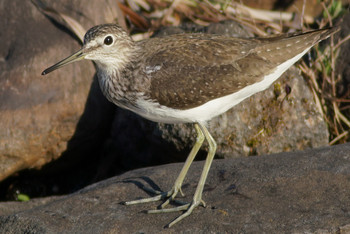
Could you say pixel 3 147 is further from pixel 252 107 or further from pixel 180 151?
pixel 252 107

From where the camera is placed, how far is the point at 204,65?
18.9ft

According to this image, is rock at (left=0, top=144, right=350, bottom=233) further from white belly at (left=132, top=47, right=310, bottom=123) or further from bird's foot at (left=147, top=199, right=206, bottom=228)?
white belly at (left=132, top=47, right=310, bottom=123)

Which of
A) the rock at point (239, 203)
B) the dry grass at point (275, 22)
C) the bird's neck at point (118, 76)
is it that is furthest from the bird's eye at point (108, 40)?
the dry grass at point (275, 22)

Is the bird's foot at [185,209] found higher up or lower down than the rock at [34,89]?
lower down

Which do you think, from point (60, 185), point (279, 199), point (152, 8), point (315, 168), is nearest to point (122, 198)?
point (279, 199)

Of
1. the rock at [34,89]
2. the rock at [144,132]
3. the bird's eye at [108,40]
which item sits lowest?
the rock at [144,132]

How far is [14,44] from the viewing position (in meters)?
7.55

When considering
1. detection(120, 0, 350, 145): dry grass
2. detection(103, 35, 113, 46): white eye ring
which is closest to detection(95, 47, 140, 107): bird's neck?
detection(103, 35, 113, 46): white eye ring

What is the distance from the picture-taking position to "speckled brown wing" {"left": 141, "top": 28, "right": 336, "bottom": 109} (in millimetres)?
5645

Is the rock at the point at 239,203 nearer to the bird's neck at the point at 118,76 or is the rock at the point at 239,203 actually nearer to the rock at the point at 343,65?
A: the bird's neck at the point at 118,76

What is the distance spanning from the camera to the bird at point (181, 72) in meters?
5.62

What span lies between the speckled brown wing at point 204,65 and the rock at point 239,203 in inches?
40.1

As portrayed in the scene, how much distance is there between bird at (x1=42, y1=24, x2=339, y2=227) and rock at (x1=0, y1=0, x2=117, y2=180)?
1.56 metres

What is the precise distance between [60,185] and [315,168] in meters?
4.52
